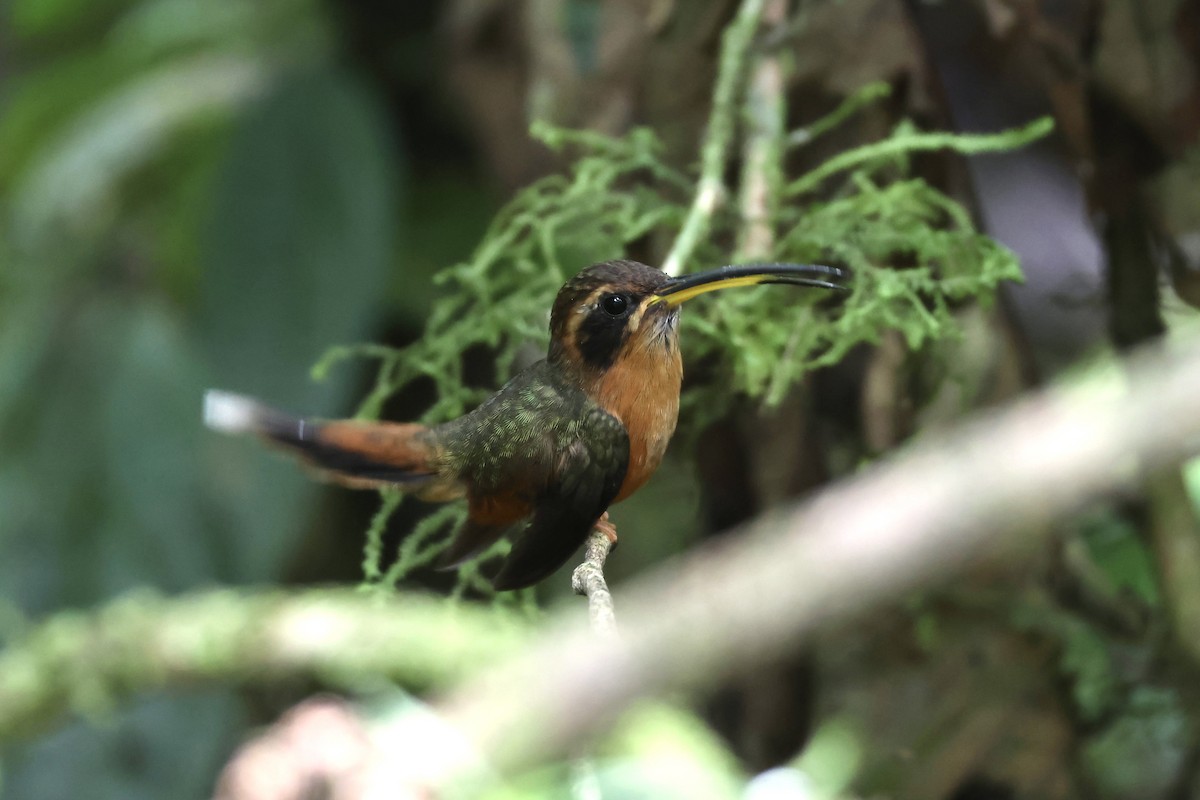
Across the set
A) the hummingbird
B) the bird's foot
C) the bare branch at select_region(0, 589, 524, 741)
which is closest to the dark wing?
the hummingbird

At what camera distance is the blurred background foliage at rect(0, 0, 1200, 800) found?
1.11m

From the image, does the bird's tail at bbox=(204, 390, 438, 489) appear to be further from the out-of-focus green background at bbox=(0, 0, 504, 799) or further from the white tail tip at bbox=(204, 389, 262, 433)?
the out-of-focus green background at bbox=(0, 0, 504, 799)

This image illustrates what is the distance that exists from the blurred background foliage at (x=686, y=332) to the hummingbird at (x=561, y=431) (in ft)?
0.45

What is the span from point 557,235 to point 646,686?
44cm

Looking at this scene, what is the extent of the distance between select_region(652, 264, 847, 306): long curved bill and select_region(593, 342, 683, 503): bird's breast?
0.09ft

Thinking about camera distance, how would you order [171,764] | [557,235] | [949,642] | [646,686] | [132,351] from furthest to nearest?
[132,351]
[171,764]
[949,642]
[557,235]
[646,686]

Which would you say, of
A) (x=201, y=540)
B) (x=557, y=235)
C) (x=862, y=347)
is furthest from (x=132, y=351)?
(x=862, y=347)

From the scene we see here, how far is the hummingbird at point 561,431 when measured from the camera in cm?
55

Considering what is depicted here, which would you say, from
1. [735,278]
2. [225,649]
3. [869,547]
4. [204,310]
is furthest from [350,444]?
[204,310]

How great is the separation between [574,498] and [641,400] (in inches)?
2.4

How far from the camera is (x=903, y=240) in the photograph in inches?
37.8

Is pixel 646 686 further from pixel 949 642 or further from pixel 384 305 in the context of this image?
pixel 384 305

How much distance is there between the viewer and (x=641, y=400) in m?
0.57

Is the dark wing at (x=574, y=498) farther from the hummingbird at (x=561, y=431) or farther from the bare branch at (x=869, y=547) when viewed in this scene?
the bare branch at (x=869, y=547)
